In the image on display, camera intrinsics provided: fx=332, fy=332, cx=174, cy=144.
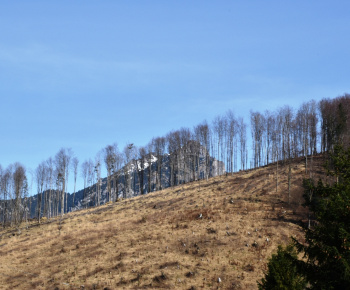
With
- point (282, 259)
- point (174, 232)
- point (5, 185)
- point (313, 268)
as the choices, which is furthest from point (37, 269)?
point (5, 185)

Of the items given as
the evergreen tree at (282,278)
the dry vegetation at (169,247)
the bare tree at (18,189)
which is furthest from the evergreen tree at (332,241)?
the bare tree at (18,189)

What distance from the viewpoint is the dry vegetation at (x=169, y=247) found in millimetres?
30000

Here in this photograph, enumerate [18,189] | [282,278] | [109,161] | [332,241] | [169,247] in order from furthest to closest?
[109,161]
[18,189]
[169,247]
[282,278]
[332,241]

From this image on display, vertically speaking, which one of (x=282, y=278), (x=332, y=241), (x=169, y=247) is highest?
(x=332, y=241)

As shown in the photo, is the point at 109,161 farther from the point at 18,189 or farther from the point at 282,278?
the point at 282,278

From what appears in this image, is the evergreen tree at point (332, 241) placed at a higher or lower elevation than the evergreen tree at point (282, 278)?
higher

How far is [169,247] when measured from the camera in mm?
36094

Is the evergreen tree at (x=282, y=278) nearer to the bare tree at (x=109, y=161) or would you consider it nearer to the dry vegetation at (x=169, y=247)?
the dry vegetation at (x=169, y=247)

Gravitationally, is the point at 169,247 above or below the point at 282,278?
below

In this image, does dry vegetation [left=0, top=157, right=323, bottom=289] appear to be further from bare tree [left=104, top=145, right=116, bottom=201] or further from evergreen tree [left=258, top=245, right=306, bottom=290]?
bare tree [left=104, top=145, right=116, bottom=201]

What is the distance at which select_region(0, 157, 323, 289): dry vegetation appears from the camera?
98.4ft

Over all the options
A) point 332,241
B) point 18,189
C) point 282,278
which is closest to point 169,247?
point 282,278

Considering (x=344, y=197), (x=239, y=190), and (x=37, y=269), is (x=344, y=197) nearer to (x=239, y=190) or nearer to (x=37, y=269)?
(x=37, y=269)

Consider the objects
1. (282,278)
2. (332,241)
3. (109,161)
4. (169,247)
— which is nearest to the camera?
(332,241)
